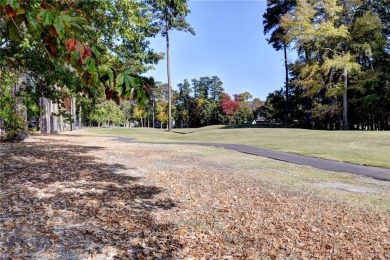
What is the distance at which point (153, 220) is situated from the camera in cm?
515

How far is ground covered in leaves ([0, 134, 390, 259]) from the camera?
4113 millimetres

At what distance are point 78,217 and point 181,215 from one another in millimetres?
1557

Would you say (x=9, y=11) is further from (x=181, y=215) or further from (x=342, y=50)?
(x=342, y=50)

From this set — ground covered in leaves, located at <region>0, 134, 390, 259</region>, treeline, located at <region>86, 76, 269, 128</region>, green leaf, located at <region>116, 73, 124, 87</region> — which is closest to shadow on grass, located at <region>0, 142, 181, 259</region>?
ground covered in leaves, located at <region>0, 134, 390, 259</region>

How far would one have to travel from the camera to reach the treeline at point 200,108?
247 ft

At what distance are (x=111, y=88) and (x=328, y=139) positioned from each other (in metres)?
22.7

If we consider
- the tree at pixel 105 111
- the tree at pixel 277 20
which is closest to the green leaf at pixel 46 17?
the tree at pixel 105 111

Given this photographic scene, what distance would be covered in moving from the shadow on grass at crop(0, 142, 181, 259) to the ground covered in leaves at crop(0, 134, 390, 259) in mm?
12

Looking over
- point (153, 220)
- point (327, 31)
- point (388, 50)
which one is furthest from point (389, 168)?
point (388, 50)

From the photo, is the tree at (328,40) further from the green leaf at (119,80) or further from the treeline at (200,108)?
the treeline at (200,108)

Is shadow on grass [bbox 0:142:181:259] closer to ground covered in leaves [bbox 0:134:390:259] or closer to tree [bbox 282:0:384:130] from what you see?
ground covered in leaves [bbox 0:134:390:259]

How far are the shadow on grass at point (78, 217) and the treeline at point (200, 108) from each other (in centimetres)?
6270

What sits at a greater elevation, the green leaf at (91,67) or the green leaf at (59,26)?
the green leaf at (59,26)

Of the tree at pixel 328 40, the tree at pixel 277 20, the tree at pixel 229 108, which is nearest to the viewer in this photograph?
the tree at pixel 328 40
